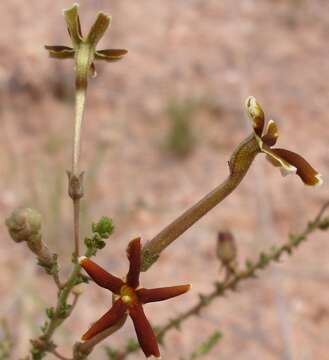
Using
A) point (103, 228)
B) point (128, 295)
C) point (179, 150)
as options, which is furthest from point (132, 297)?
point (179, 150)

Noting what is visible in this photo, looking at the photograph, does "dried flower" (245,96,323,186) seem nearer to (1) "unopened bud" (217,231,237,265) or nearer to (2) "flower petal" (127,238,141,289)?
(2) "flower petal" (127,238,141,289)

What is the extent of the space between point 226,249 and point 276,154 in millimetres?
678

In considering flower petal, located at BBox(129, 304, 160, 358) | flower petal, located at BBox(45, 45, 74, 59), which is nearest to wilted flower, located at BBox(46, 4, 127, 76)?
flower petal, located at BBox(45, 45, 74, 59)

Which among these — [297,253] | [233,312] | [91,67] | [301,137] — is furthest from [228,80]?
[91,67]

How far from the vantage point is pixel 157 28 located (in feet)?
23.0

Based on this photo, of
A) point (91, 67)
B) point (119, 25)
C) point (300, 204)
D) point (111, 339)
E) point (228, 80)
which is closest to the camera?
point (91, 67)

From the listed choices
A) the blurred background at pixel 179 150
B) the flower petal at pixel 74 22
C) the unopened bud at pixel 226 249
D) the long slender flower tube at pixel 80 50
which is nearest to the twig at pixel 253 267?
the unopened bud at pixel 226 249

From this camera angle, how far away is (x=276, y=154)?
135 cm

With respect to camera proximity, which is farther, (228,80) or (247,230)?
(228,80)

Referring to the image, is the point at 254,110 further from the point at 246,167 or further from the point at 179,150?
the point at 179,150

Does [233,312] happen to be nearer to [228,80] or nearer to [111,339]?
[111,339]

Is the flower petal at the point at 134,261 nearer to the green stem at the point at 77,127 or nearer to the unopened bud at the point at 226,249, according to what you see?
the green stem at the point at 77,127

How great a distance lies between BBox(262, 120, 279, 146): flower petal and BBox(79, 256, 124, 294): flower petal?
0.41 meters

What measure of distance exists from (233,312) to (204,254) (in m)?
0.48
